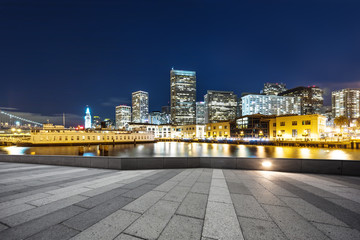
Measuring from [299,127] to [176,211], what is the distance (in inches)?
3497

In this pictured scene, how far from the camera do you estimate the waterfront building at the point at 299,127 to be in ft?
230

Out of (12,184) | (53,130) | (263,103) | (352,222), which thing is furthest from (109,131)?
(263,103)

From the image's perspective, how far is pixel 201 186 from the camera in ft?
24.9

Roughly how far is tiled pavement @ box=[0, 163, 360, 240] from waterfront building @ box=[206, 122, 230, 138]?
347 ft

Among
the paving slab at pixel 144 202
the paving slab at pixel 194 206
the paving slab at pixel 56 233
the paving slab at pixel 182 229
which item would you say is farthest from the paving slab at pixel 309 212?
the paving slab at pixel 56 233

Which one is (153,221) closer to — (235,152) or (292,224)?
(292,224)

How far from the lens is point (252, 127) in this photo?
96562 mm

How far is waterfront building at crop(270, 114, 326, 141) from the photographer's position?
7026 centimetres

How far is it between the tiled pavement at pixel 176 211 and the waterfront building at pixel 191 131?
131m

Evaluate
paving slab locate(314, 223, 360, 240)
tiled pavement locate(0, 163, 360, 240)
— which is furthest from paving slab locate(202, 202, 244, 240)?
paving slab locate(314, 223, 360, 240)

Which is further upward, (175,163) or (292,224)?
(292,224)

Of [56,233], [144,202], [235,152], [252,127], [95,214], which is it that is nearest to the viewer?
[56,233]

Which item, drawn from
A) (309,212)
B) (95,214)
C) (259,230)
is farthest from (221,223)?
(95,214)

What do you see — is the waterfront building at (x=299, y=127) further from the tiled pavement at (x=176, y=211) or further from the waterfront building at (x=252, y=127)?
the tiled pavement at (x=176, y=211)
